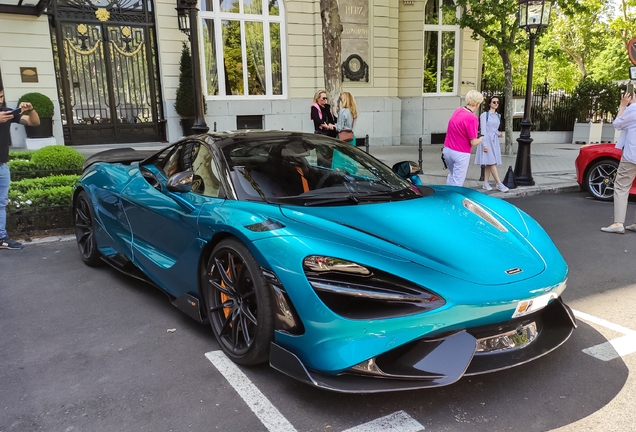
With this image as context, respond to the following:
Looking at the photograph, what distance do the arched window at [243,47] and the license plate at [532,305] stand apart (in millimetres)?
14105

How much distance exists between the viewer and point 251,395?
293 centimetres

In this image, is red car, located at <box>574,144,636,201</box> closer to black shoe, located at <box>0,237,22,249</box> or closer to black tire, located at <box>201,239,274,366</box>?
black tire, located at <box>201,239,274,366</box>

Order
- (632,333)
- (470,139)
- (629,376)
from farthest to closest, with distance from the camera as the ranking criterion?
1. (470,139)
2. (632,333)
3. (629,376)

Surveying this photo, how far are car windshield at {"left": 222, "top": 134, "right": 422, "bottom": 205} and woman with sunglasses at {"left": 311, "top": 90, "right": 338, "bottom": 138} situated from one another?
4999mm

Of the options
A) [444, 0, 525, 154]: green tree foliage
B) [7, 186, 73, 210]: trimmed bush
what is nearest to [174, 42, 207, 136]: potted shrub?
[444, 0, 525, 154]: green tree foliage

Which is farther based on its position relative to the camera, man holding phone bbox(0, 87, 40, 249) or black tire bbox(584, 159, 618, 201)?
black tire bbox(584, 159, 618, 201)

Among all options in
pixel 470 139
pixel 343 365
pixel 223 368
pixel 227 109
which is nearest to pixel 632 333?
pixel 343 365

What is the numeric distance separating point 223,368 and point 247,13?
14.6m

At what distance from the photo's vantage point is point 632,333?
371 cm

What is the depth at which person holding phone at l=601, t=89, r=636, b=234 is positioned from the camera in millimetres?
6410

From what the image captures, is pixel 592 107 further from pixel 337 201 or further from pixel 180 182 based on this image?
pixel 180 182

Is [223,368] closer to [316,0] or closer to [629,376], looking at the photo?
[629,376]

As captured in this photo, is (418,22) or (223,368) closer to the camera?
(223,368)

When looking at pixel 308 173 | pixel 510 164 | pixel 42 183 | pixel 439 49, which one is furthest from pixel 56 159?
pixel 439 49
